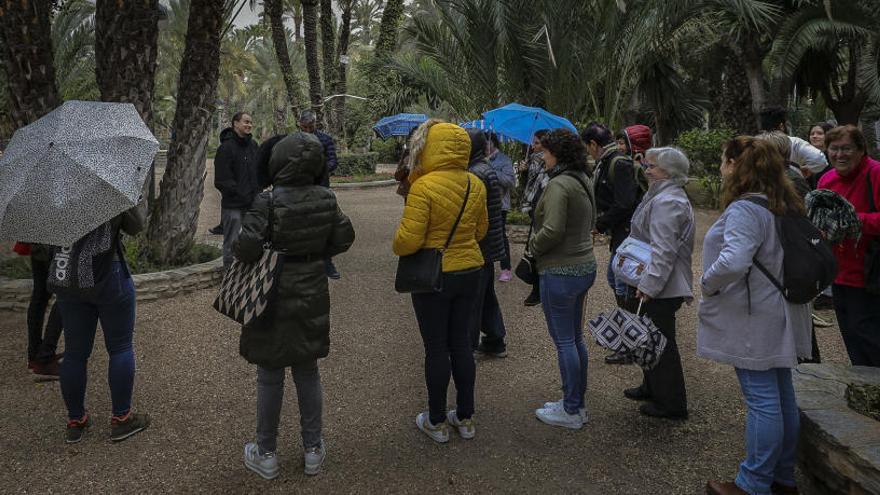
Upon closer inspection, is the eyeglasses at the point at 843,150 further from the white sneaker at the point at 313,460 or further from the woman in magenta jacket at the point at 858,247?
the white sneaker at the point at 313,460

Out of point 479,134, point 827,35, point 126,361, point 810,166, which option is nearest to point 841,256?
point 810,166

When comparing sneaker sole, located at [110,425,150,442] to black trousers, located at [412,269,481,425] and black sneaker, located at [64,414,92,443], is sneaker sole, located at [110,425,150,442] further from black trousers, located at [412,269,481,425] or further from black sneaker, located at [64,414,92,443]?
black trousers, located at [412,269,481,425]

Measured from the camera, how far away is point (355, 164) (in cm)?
2025

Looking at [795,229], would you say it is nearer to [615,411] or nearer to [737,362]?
[737,362]

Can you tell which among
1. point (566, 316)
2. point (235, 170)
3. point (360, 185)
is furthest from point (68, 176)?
point (360, 185)

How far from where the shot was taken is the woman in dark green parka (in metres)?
2.84

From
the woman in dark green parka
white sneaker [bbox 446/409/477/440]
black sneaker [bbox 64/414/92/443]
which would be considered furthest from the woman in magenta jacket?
black sneaker [bbox 64/414/92/443]

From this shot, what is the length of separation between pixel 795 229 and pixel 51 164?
3.41 metres

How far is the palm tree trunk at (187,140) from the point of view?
275 inches

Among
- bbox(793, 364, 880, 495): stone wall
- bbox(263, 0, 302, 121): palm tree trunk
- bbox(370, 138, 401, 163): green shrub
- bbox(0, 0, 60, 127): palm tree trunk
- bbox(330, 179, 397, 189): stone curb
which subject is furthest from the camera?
bbox(370, 138, 401, 163): green shrub

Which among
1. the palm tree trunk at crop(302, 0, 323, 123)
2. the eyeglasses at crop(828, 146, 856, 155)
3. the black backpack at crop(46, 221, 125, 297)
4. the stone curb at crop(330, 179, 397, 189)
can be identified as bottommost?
the stone curb at crop(330, 179, 397, 189)

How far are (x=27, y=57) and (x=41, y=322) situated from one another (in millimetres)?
3335

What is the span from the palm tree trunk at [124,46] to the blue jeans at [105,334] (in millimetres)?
4051

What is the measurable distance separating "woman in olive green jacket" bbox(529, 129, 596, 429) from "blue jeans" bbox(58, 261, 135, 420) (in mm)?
2283
